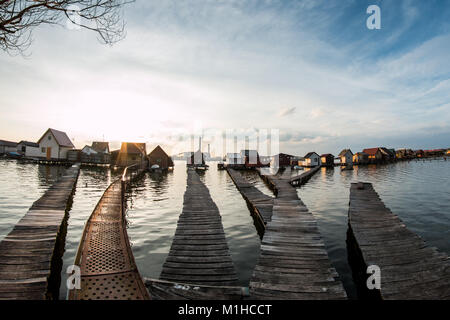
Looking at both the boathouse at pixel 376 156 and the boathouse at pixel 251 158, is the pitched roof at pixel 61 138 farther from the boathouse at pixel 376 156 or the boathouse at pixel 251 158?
the boathouse at pixel 376 156

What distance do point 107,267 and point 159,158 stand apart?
2379 inches

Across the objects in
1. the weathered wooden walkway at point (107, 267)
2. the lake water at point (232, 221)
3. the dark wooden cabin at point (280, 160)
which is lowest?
A: the lake water at point (232, 221)

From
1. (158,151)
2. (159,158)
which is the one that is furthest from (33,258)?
(158,151)

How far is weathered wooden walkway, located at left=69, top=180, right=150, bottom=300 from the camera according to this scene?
4.92 metres

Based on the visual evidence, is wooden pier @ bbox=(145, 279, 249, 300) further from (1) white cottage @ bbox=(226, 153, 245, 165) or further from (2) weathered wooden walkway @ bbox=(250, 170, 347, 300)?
(1) white cottage @ bbox=(226, 153, 245, 165)

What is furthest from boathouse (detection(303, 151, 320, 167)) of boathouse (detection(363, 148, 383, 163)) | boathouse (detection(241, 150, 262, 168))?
boathouse (detection(363, 148, 383, 163))

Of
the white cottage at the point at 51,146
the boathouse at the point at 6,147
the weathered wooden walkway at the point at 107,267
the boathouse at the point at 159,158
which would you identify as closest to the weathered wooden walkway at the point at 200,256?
the weathered wooden walkway at the point at 107,267

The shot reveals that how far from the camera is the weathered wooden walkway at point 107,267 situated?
194 inches

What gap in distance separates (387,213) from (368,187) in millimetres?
9128

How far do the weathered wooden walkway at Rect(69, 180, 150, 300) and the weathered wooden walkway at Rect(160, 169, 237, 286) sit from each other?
146cm

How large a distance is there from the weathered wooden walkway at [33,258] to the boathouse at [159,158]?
51410 millimetres

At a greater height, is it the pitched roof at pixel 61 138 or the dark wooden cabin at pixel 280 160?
the pitched roof at pixel 61 138

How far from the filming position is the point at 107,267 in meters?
6.15

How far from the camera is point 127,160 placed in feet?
196
